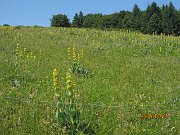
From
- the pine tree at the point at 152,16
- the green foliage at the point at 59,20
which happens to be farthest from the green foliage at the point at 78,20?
the pine tree at the point at 152,16

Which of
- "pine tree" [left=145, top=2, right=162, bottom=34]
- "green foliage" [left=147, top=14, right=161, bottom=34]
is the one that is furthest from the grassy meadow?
"pine tree" [left=145, top=2, right=162, bottom=34]

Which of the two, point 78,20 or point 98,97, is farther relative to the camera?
point 78,20

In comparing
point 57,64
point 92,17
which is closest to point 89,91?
point 57,64

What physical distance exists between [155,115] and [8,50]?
46.1 ft

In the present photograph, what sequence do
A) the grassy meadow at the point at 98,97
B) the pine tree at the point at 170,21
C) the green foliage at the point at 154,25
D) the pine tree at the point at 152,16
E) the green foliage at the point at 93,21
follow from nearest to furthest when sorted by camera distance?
1. the grassy meadow at the point at 98,97
2. the green foliage at the point at 154,25
3. the pine tree at the point at 152,16
4. the pine tree at the point at 170,21
5. the green foliage at the point at 93,21

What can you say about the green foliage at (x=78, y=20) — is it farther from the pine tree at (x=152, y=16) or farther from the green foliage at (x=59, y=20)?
the pine tree at (x=152, y=16)

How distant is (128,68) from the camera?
17688 mm

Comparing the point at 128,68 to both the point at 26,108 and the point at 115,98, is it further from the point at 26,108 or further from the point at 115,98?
the point at 26,108

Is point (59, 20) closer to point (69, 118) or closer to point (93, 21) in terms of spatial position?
point (93, 21)

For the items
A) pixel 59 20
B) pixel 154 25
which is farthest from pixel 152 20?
pixel 59 20

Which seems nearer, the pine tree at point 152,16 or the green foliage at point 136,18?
the pine tree at point 152,16

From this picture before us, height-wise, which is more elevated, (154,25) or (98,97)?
(154,25)

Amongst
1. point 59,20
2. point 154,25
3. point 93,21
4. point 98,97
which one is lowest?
point 98,97

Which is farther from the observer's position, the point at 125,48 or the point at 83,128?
the point at 125,48
